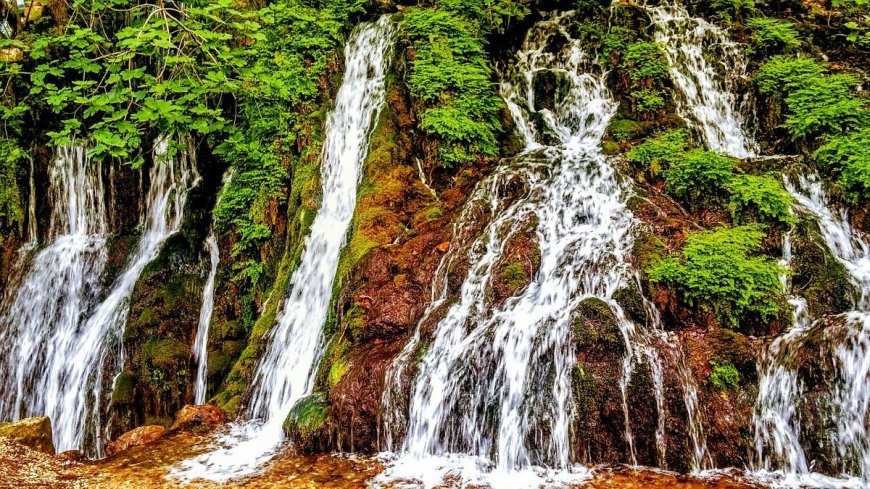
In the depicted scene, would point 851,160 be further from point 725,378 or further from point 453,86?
point 453,86

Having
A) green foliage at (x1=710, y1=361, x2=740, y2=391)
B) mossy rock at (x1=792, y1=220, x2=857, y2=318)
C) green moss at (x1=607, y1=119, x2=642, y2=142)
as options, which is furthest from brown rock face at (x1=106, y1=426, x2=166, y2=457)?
green moss at (x1=607, y1=119, x2=642, y2=142)

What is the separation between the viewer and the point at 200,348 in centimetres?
1082

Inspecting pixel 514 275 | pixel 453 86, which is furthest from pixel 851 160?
pixel 453 86

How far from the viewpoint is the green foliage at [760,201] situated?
7.62m

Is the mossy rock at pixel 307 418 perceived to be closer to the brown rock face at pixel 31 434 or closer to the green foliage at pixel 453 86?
the brown rock face at pixel 31 434

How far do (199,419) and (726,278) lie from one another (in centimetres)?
700

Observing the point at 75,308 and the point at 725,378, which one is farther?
the point at 75,308

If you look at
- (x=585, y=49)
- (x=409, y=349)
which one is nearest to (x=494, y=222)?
(x=409, y=349)

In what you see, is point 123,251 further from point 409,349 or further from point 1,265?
point 409,349

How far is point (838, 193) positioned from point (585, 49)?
602 cm

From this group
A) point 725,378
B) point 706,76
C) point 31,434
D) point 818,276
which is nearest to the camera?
point 725,378

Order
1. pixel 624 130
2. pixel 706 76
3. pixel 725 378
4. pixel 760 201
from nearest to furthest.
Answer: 1. pixel 725 378
2. pixel 760 201
3. pixel 624 130
4. pixel 706 76

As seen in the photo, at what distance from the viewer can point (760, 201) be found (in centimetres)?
775

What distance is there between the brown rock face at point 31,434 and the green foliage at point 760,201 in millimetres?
9428
